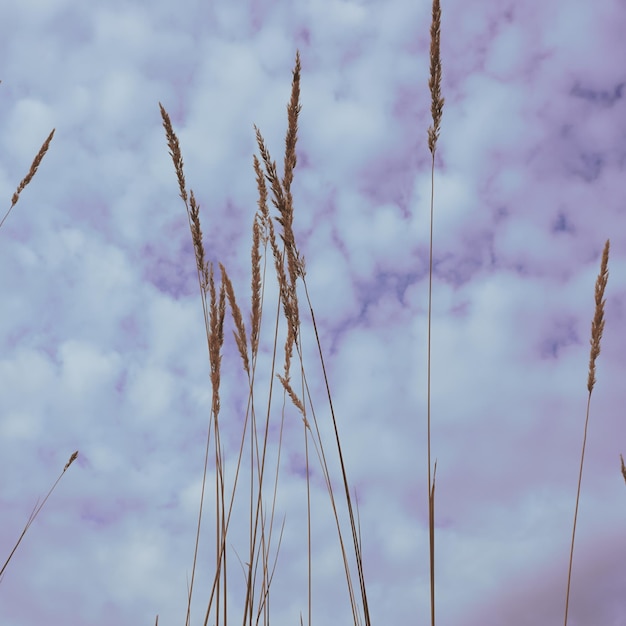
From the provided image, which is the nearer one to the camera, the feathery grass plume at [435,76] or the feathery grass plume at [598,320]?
the feathery grass plume at [435,76]

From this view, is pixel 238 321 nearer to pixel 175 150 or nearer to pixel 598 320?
pixel 175 150

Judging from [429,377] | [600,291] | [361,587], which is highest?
[600,291]

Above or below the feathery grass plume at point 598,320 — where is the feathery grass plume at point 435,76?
above

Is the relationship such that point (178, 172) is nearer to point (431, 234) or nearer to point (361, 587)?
point (431, 234)

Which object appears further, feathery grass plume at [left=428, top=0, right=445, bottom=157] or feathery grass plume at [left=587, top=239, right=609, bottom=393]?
feathery grass plume at [left=587, top=239, right=609, bottom=393]

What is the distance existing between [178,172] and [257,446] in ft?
3.17

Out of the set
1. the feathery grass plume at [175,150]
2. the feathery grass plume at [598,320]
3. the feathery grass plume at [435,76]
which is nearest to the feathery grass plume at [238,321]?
the feathery grass plume at [175,150]

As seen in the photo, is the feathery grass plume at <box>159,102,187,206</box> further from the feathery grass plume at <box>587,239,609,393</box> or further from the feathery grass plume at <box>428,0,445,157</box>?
the feathery grass plume at <box>587,239,609,393</box>

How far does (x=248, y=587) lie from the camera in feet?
6.03

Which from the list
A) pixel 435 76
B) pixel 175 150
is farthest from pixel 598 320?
pixel 175 150

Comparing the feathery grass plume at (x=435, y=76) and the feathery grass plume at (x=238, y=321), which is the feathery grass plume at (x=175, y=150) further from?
the feathery grass plume at (x=435, y=76)

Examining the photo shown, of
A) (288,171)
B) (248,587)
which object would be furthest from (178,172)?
(248,587)

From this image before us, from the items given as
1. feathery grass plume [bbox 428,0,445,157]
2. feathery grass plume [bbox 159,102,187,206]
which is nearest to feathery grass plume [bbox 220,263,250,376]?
feathery grass plume [bbox 159,102,187,206]

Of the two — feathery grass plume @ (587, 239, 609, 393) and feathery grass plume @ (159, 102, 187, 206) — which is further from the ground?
feathery grass plume @ (159, 102, 187, 206)
